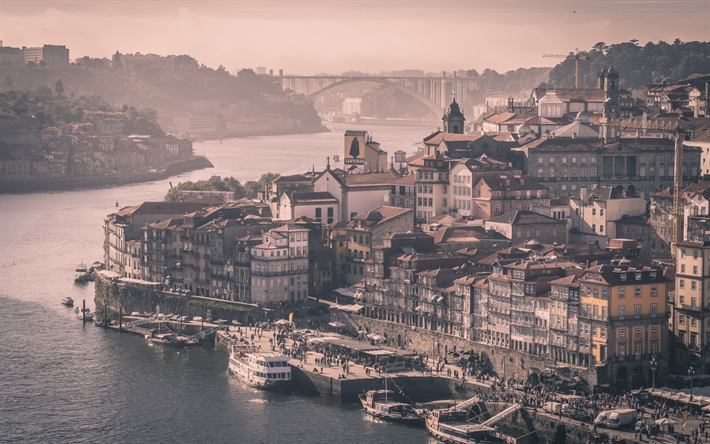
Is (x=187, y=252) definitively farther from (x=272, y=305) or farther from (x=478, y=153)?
(x=478, y=153)

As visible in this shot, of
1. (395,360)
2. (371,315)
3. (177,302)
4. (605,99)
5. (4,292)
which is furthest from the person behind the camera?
(605,99)

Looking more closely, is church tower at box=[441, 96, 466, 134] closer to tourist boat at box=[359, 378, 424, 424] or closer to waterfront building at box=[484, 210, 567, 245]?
waterfront building at box=[484, 210, 567, 245]

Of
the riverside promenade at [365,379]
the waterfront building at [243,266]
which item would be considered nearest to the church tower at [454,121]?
the waterfront building at [243,266]

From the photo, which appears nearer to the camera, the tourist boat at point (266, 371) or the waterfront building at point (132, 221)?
the tourist boat at point (266, 371)

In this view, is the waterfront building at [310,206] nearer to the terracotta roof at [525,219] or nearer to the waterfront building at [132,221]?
the waterfront building at [132,221]

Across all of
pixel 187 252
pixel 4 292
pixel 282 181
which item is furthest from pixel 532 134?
pixel 4 292

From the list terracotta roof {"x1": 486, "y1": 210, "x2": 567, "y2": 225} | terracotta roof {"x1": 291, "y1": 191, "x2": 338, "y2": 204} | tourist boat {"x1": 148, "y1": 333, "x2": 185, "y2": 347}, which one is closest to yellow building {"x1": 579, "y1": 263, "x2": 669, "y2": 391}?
terracotta roof {"x1": 486, "y1": 210, "x2": 567, "y2": 225}
